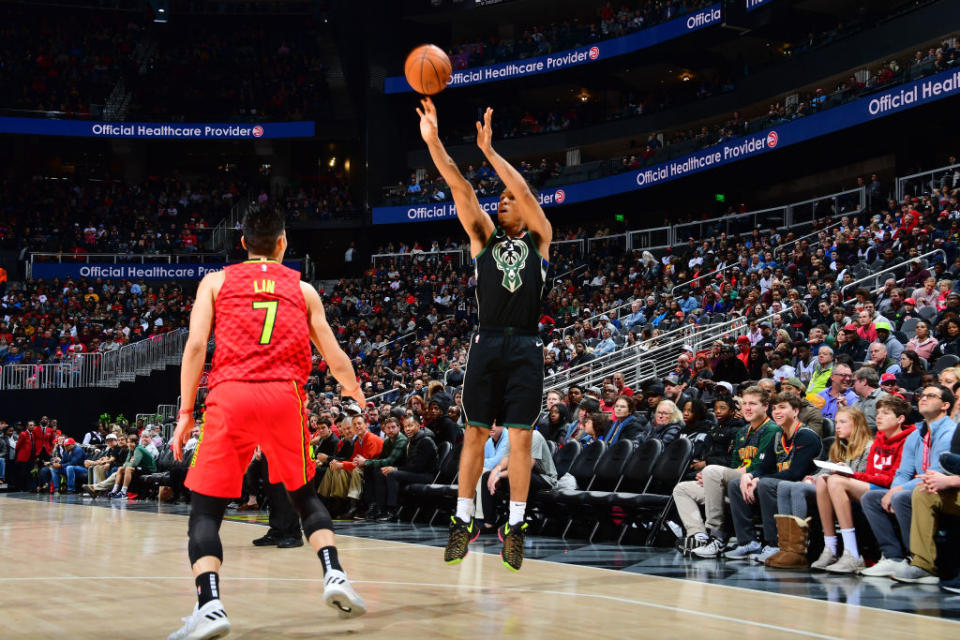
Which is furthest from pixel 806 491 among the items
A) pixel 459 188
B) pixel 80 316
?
pixel 80 316

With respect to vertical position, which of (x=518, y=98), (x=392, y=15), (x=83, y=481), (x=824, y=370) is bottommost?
(x=83, y=481)

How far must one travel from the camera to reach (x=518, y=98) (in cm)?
3691

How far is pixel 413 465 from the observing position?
11812 millimetres

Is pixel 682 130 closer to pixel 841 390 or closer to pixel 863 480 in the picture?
pixel 841 390

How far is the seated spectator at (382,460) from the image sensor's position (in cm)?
1221

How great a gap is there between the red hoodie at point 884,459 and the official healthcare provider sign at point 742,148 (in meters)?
14.8

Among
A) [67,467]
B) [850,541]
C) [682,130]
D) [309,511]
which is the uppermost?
[682,130]

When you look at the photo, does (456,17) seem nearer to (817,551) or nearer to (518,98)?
(518,98)

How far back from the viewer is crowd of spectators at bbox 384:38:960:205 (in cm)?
2205

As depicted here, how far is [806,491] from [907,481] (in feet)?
2.86

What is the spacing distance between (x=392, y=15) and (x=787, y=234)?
66.0 feet

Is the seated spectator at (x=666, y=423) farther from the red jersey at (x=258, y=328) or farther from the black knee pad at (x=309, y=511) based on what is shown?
the red jersey at (x=258, y=328)

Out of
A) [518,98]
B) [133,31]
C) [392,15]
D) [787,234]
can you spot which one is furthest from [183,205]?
[787,234]

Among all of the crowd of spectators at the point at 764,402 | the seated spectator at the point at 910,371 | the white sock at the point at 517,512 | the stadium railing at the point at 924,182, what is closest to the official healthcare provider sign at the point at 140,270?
the crowd of spectators at the point at 764,402
